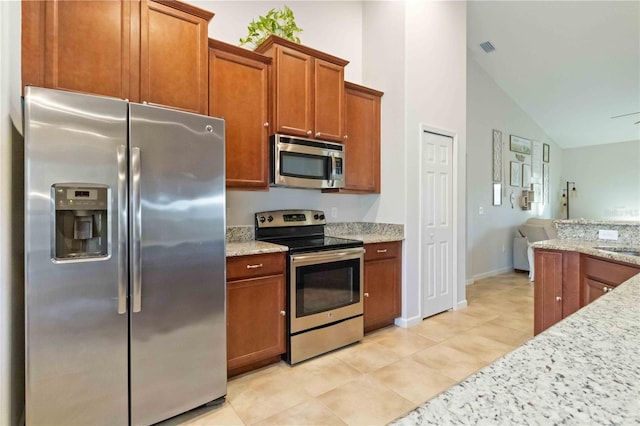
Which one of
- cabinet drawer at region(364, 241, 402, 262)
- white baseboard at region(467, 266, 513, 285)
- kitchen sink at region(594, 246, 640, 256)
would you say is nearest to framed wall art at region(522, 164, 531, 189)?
white baseboard at region(467, 266, 513, 285)

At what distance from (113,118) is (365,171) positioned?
7.71 feet

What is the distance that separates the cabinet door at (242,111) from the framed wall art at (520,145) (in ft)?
17.4

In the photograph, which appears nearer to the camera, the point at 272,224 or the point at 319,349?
the point at 319,349

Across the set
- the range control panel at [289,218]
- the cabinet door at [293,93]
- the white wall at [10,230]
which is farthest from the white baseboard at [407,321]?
the white wall at [10,230]

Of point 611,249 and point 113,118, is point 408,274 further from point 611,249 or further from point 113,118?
point 113,118

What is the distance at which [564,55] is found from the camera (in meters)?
4.77

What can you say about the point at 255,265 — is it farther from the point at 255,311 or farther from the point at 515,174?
the point at 515,174

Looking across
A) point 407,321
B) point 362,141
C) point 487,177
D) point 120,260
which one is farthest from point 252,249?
point 487,177

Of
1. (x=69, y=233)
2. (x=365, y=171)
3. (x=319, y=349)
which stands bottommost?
(x=319, y=349)

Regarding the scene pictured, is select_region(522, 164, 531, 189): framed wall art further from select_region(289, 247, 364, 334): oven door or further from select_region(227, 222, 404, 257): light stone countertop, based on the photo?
select_region(289, 247, 364, 334): oven door

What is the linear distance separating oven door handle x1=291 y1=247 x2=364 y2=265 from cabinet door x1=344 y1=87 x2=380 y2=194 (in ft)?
2.43

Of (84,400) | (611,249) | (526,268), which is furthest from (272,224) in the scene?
(526,268)

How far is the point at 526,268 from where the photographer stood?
5.60 m

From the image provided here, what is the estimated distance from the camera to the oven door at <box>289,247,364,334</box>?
245 centimetres
